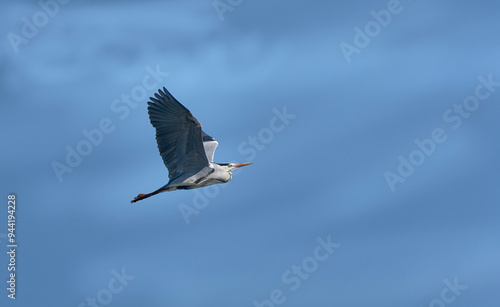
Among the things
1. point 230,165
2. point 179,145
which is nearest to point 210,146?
point 230,165

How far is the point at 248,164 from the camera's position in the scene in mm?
49344

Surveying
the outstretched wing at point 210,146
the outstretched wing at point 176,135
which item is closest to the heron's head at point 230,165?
the outstretched wing at point 210,146

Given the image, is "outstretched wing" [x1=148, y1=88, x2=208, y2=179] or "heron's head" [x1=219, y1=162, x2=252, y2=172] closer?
"outstretched wing" [x1=148, y1=88, x2=208, y2=179]

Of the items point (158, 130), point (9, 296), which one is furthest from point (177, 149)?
point (9, 296)

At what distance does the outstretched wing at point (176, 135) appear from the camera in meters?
44.0

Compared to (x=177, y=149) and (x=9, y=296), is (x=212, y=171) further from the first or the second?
(x=9, y=296)

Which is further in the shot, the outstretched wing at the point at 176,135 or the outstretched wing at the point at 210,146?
the outstretched wing at the point at 210,146

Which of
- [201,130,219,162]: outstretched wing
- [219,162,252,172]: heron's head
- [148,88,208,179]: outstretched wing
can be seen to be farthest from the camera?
[201,130,219,162]: outstretched wing

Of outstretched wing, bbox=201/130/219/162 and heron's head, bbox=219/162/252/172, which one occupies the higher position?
outstretched wing, bbox=201/130/219/162

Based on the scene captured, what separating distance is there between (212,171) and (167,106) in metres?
3.75

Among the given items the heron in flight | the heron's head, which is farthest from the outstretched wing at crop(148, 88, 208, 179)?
the heron's head

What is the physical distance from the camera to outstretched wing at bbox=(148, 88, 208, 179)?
4400 cm

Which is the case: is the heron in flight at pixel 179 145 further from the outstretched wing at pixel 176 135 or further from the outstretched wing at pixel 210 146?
Result: the outstretched wing at pixel 210 146

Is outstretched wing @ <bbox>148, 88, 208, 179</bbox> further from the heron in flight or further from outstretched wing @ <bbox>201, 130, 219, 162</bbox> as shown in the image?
outstretched wing @ <bbox>201, 130, 219, 162</bbox>
